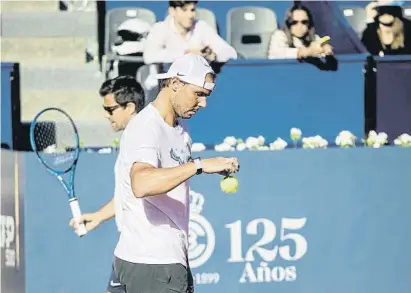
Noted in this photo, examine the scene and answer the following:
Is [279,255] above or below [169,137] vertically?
below

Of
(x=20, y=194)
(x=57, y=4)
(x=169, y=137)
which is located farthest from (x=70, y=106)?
(x=169, y=137)

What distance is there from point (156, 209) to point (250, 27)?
14.4 ft

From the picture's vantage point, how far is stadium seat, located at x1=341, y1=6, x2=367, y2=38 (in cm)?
817

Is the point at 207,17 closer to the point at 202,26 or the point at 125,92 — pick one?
the point at 202,26

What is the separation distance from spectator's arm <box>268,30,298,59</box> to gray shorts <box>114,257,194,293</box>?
3489 mm

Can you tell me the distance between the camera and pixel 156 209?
3.82 meters

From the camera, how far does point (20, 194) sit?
567 centimetres

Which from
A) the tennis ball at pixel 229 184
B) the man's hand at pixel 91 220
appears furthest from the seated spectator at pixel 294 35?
the tennis ball at pixel 229 184

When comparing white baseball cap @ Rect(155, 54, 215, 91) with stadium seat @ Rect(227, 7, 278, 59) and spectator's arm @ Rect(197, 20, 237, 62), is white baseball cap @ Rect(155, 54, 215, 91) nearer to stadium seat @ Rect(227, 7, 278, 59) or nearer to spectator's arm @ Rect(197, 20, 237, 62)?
spectator's arm @ Rect(197, 20, 237, 62)

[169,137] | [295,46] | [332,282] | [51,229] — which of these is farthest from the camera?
[295,46]

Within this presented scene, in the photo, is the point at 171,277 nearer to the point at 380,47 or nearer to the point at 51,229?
the point at 51,229

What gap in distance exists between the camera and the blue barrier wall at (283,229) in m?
5.72

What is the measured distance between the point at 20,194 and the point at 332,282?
80.1 inches

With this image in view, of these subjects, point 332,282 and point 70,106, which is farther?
point 70,106
